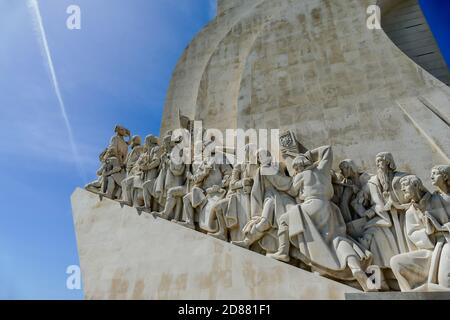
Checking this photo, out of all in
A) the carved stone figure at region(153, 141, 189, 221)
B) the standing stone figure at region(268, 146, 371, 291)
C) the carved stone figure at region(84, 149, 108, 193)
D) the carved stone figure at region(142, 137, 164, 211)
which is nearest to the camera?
the standing stone figure at region(268, 146, 371, 291)

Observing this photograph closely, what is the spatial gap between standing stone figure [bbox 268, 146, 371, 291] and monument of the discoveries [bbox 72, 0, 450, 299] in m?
0.02

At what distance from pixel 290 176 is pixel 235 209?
3.07 ft

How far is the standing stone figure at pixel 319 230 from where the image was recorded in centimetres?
432

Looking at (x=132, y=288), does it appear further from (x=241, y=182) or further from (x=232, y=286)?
(x=241, y=182)

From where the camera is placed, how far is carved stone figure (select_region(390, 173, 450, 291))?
388cm

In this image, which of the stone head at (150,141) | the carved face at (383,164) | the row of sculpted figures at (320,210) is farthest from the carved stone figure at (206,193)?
the carved face at (383,164)

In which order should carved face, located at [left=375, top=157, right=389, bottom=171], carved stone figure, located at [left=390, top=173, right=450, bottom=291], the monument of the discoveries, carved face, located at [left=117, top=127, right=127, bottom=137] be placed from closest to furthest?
carved stone figure, located at [left=390, top=173, right=450, bottom=291], the monument of the discoveries, carved face, located at [left=375, top=157, right=389, bottom=171], carved face, located at [left=117, top=127, right=127, bottom=137]

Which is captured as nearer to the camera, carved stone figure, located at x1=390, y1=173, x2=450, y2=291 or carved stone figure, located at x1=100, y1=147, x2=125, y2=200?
carved stone figure, located at x1=390, y1=173, x2=450, y2=291

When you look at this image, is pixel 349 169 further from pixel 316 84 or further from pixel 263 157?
pixel 316 84

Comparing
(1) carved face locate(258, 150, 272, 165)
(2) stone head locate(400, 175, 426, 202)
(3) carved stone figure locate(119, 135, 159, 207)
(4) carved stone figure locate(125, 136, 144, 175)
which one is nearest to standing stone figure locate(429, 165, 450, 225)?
(2) stone head locate(400, 175, 426, 202)

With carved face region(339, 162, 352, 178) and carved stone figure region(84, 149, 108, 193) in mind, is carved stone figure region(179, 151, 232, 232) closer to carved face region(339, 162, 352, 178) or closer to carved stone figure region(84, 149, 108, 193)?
carved face region(339, 162, 352, 178)

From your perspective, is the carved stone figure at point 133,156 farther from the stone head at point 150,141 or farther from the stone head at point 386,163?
the stone head at point 386,163
